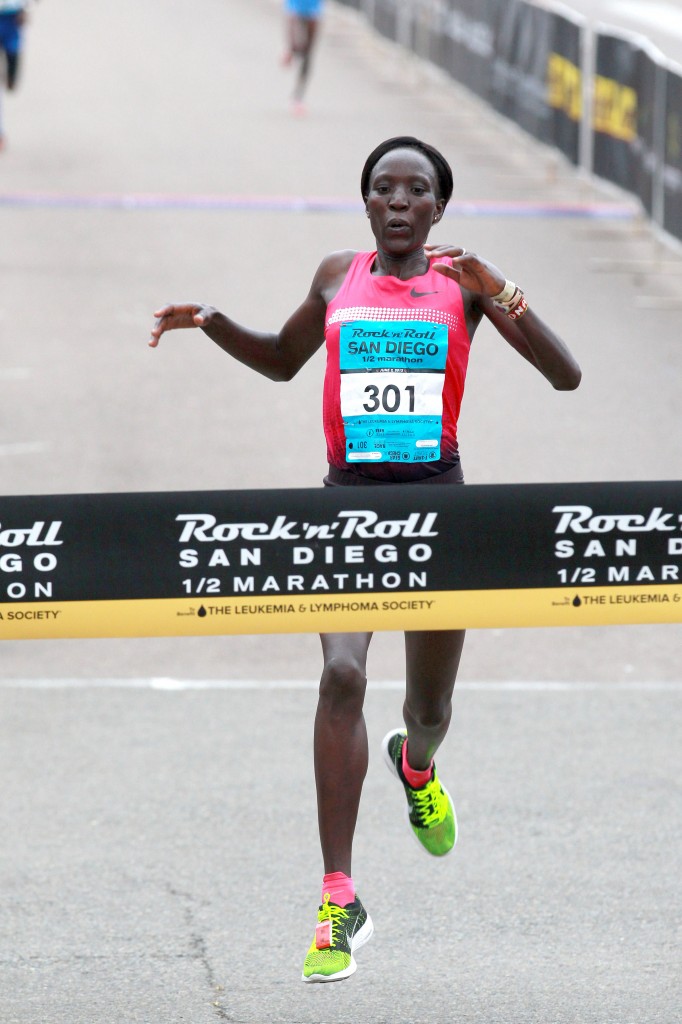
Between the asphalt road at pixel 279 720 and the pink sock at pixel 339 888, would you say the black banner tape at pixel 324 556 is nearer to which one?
the pink sock at pixel 339 888

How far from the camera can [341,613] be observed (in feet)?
17.5

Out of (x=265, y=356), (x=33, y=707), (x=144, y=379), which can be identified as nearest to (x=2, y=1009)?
(x=265, y=356)

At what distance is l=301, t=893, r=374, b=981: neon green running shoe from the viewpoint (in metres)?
5.25

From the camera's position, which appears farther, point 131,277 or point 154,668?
point 131,277

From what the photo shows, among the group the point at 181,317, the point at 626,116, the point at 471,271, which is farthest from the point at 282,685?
the point at 626,116

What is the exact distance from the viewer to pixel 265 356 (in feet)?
19.5

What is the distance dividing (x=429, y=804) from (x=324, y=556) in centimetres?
150

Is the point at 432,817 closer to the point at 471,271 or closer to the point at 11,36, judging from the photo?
the point at 471,271

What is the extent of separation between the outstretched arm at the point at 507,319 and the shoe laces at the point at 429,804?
1.64 meters

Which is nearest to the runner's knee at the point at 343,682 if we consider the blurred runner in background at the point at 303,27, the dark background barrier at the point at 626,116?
the dark background barrier at the point at 626,116

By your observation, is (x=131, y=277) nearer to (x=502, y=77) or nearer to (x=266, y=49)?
(x=502, y=77)

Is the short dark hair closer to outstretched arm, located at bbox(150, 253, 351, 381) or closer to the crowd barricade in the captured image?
outstretched arm, located at bbox(150, 253, 351, 381)

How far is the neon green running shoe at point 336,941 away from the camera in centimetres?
525

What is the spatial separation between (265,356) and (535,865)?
262cm
